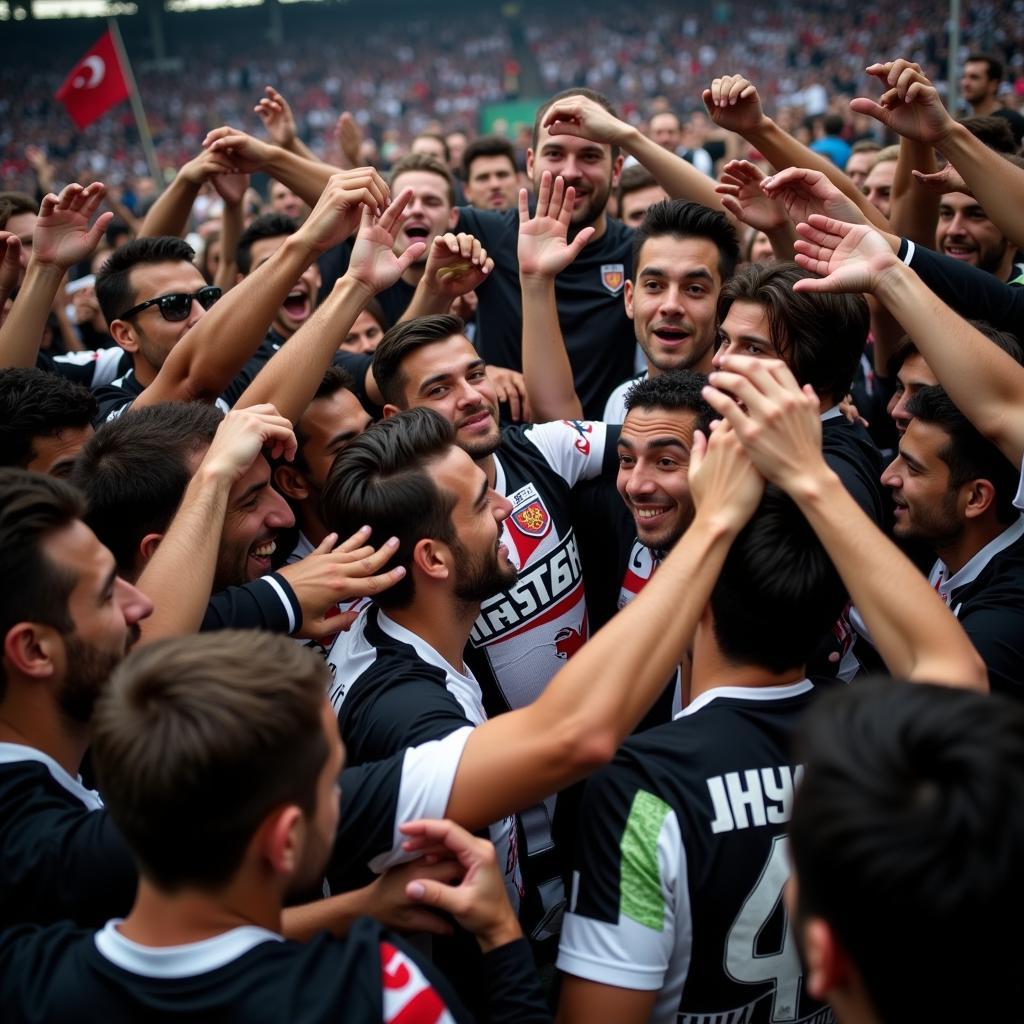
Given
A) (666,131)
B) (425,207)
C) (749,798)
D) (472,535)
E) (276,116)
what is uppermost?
(276,116)

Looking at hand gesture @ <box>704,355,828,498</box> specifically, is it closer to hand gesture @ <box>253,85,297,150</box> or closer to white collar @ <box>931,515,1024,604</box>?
white collar @ <box>931,515,1024,604</box>

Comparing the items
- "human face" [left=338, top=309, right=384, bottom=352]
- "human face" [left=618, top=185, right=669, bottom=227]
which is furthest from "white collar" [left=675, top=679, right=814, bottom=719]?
"human face" [left=618, top=185, right=669, bottom=227]

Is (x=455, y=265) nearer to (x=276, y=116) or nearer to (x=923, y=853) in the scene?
(x=276, y=116)

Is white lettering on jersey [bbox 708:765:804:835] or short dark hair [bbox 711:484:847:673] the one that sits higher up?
short dark hair [bbox 711:484:847:673]

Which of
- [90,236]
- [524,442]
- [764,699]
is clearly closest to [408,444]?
[524,442]

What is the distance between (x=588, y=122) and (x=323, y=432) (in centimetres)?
205

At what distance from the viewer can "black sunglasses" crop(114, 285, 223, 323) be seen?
470 centimetres

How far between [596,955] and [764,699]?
69cm

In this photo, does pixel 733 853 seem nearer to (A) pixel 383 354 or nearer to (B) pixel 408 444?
(B) pixel 408 444

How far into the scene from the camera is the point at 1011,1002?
134cm

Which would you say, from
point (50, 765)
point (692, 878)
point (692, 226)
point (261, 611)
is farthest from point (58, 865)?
point (692, 226)

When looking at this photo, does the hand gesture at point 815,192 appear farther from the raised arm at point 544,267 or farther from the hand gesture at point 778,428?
the hand gesture at point 778,428

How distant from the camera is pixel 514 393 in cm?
472

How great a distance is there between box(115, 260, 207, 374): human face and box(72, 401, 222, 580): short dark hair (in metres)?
1.60
